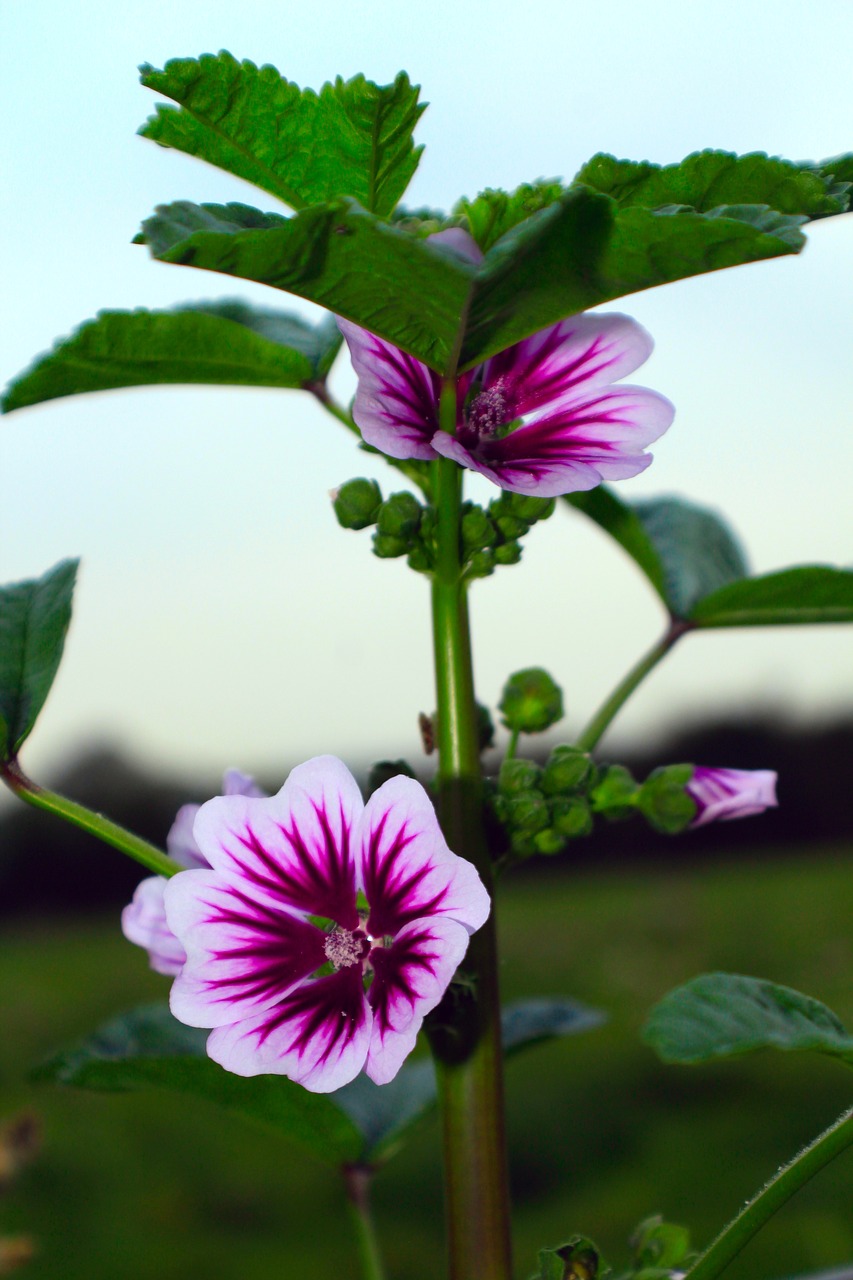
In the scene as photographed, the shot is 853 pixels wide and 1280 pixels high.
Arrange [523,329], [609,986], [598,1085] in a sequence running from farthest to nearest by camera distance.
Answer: [609,986] < [598,1085] < [523,329]

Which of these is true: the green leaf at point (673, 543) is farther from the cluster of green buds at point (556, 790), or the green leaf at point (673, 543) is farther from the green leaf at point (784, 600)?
the cluster of green buds at point (556, 790)

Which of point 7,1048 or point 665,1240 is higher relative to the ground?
point 665,1240

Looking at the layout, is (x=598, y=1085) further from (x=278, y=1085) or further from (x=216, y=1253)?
(x=278, y=1085)

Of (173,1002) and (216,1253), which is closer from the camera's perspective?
(173,1002)

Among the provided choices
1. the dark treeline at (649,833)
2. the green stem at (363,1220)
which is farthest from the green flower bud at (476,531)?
the dark treeline at (649,833)

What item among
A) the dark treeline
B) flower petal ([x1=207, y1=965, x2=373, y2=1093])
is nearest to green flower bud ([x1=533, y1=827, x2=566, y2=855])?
flower petal ([x1=207, y1=965, x2=373, y2=1093])

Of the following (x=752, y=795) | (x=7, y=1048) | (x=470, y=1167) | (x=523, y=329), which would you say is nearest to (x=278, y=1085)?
(x=470, y=1167)

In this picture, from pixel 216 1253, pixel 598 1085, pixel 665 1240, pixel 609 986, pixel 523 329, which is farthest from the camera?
pixel 609 986
